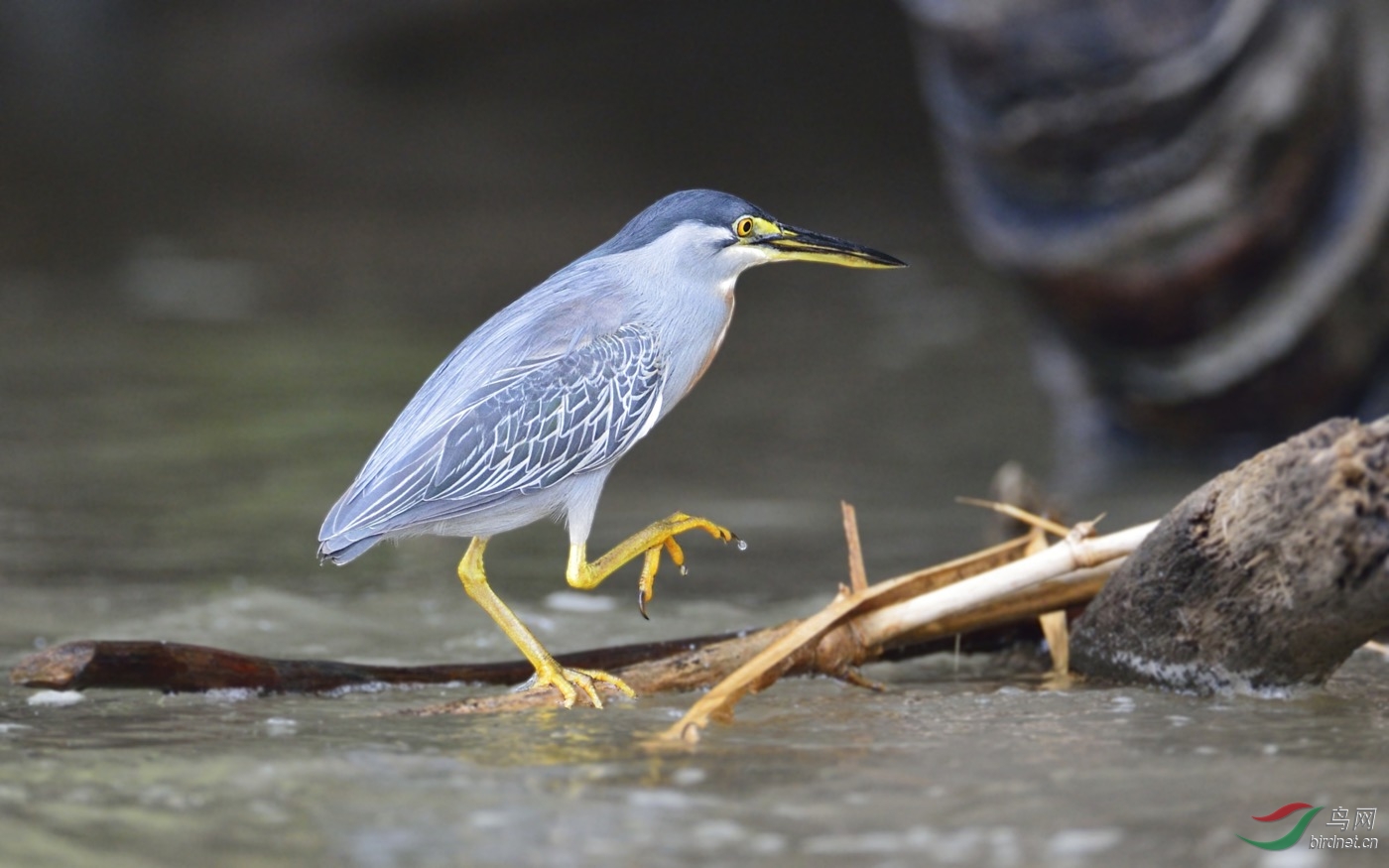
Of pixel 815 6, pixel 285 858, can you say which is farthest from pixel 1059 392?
pixel 815 6

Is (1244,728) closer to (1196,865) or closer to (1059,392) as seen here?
(1196,865)

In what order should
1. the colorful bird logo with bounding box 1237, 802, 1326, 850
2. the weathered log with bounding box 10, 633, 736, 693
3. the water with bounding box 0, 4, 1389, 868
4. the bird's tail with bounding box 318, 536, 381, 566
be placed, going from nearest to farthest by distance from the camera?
1. the colorful bird logo with bounding box 1237, 802, 1326, 850
2. the water with bounding box 0, 4, 1389, 868
3. the weathered log with bounding box 10, 633, 736, 693
4. the bird's tail with bounding box 318, 536, 381, 566

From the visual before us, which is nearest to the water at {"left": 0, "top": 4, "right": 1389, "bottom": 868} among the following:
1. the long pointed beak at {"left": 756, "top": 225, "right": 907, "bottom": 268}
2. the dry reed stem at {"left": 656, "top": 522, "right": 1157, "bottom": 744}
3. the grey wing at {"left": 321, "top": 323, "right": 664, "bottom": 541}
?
the dry reed stem at {"left": 656, "top": 522, "right": 1157, "bottom": 744}

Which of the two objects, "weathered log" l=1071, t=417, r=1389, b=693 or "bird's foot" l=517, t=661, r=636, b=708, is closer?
"weathered log" l=1071, t=417, r=1389, b=693

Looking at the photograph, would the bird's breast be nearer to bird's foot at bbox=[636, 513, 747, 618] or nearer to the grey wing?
the grey wing

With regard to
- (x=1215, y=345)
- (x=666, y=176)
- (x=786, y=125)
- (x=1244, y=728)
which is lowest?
(x=1244, y=728)

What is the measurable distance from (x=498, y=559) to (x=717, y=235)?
6.09ft

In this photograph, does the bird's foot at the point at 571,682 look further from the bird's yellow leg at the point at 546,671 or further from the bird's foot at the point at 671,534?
the bird's foot at the point at 671,534

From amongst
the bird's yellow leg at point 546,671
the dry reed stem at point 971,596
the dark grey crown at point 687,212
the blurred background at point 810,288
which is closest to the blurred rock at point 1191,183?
the blurred background at point 810,288

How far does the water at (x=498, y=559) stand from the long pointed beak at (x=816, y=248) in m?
0.88

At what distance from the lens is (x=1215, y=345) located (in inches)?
239

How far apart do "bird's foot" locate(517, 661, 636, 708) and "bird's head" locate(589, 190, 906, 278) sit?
0.86 metres

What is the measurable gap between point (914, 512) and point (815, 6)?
12424 millimetres

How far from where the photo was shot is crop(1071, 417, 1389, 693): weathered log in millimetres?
2896
